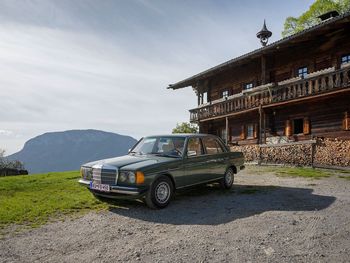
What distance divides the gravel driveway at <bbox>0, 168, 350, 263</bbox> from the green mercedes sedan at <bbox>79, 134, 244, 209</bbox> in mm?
→ 438

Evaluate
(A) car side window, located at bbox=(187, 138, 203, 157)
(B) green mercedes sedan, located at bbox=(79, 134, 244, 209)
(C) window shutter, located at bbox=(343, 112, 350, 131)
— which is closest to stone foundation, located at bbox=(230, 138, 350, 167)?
(C) window shutter, located at bbox=(343, 112, 350, 131)

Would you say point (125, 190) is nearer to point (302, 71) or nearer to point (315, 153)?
point (315, 153)

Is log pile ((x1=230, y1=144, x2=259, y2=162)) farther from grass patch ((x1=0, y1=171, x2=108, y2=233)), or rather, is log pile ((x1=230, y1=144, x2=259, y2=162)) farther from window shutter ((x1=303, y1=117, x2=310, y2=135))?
grass patch ((x1=0, y1=171, x2=108, y2=233))

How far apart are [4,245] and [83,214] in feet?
6.37

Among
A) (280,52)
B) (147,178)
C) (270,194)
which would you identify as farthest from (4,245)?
(280,52)

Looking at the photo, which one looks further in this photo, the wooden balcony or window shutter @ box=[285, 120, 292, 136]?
window shutter @ box=[285, 120, 292, 136]

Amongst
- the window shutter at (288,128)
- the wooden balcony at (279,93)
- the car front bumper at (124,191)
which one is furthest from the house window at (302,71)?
the car front bumper at (124,191)

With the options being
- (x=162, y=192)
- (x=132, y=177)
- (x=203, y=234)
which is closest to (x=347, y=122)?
(x=162, y=192)

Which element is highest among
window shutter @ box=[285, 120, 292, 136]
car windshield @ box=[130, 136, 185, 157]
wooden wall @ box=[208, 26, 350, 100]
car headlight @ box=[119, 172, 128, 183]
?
wooden wall @ box=[208, 26, 350, 100]

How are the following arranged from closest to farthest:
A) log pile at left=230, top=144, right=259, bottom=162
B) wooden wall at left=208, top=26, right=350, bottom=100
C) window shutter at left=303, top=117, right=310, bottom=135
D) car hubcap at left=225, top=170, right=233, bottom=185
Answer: car hubcap at left=225, top=170, right=233, bottom=185, wooden wall at left=208, top=26, right=350, bottom=100, log pile at left=230, top=144, right=259, bottom=162, window shutter at left=303, top=117, right=310, bottom=135

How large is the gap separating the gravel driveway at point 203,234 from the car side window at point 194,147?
45.4 inches

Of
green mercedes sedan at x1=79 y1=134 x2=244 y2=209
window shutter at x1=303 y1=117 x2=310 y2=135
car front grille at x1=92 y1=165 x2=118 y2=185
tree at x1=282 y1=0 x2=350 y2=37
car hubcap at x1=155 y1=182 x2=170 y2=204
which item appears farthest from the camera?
tree at x1=282 y1=0 x2=350 y2=37

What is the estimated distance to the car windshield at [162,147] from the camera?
760cm

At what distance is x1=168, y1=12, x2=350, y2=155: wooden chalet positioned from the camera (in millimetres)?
16047
